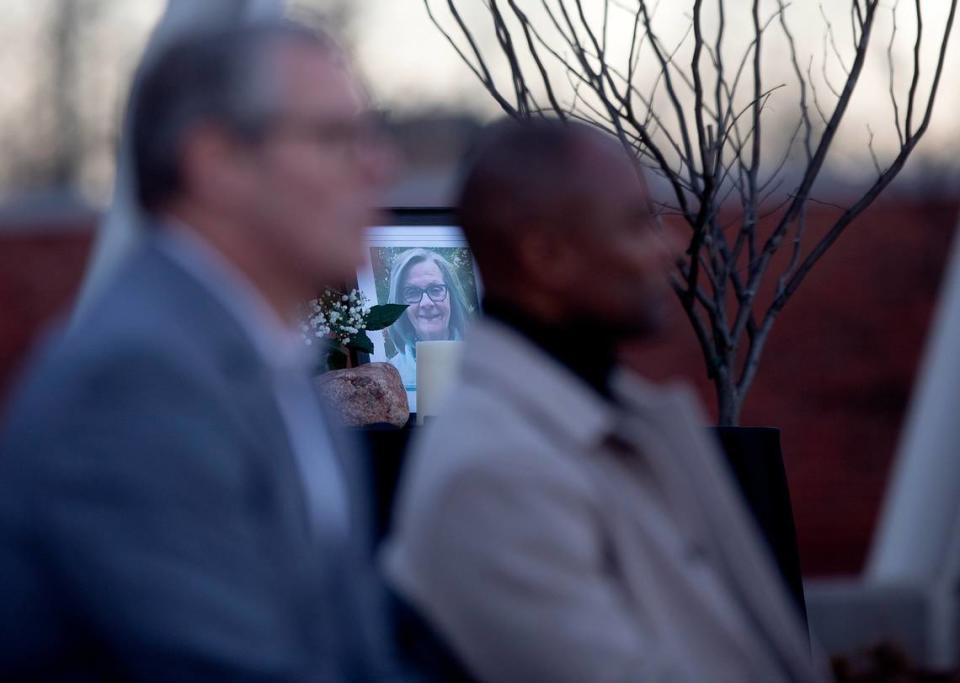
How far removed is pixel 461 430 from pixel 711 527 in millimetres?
281

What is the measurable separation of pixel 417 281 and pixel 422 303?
0.05 meters

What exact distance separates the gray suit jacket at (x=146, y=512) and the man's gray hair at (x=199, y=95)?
0.34 ft

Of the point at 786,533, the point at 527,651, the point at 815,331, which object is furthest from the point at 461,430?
the point at 815,331

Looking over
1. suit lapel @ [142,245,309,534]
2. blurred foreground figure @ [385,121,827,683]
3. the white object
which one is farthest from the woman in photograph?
suit lapel @ [142,245,309,534]

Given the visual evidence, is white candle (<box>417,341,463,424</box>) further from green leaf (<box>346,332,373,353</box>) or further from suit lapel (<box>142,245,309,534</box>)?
suit lapel (<box>142,245,309,534</box>)

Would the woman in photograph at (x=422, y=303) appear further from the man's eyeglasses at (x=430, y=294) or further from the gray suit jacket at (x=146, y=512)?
the gray suit jacket at (x=146, y=512)

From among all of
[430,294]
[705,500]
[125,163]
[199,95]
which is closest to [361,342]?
[430,294]

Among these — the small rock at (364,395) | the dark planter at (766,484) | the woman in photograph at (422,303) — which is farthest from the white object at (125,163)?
the dark planter at (766,484)

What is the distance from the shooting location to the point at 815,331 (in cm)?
690

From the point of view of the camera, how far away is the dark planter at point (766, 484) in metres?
2.67

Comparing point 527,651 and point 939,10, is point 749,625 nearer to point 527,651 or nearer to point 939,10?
point 527,651

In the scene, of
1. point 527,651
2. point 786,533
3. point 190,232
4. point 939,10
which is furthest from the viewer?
point 939,10

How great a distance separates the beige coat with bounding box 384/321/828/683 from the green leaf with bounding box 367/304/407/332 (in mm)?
1500

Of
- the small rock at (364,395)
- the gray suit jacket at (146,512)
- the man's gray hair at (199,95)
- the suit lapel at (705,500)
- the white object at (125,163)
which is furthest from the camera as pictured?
the small rock at (364,395)
